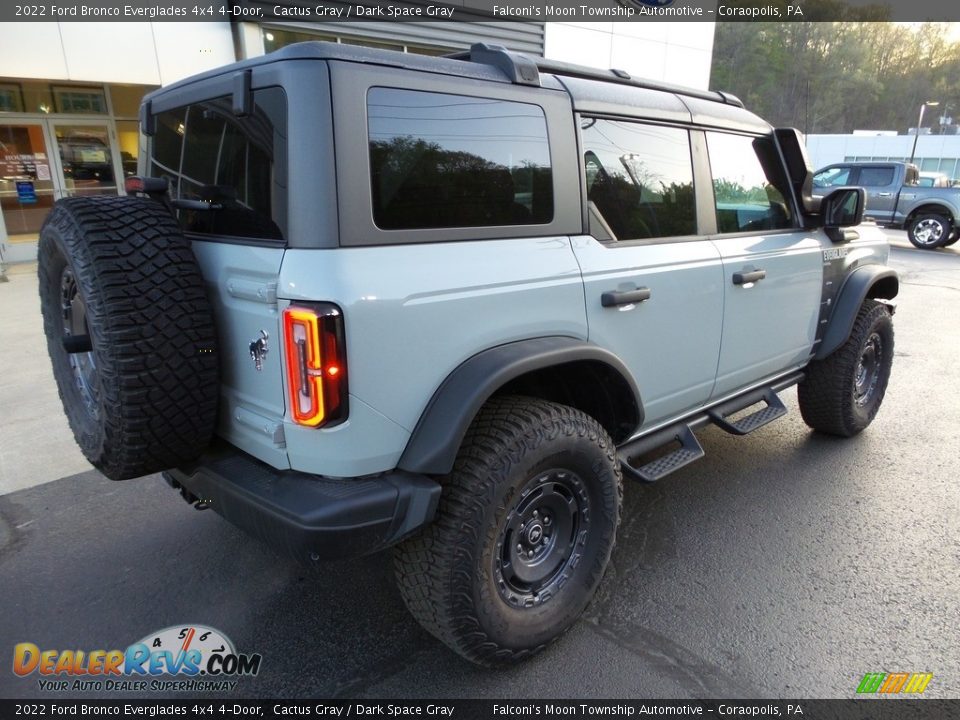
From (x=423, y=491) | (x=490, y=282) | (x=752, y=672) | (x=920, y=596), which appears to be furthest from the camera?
(x=920, y=596)

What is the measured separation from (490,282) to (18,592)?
2.50 metres

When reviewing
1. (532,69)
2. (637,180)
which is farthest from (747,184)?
(532,69)

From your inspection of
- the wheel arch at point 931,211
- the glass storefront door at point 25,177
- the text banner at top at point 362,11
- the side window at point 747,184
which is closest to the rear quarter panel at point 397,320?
the side window at point 747,184

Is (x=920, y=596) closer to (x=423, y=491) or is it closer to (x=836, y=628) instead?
(x=836, y=628)

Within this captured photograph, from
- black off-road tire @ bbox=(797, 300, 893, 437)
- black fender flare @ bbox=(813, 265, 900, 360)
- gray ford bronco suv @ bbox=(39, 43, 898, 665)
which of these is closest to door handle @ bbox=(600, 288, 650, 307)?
gray ford bronco suv @ bbox=(39, 43, 898, 665)

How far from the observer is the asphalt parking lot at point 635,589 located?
7.59 feet

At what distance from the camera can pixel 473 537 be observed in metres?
2.06

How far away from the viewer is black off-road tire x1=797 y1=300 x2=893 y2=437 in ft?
13.4

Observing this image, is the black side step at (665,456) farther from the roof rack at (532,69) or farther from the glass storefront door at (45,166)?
the glass storefront door at (45,166)

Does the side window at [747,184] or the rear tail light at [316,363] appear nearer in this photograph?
the rear tail light at [316,363]

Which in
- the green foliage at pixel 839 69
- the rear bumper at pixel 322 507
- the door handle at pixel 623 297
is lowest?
the rear bumper at pixel 322 507

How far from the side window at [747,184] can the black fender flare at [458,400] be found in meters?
1.66

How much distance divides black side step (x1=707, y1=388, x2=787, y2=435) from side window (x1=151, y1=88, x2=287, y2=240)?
245 cm

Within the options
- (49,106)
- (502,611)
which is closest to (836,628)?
(502,611)
